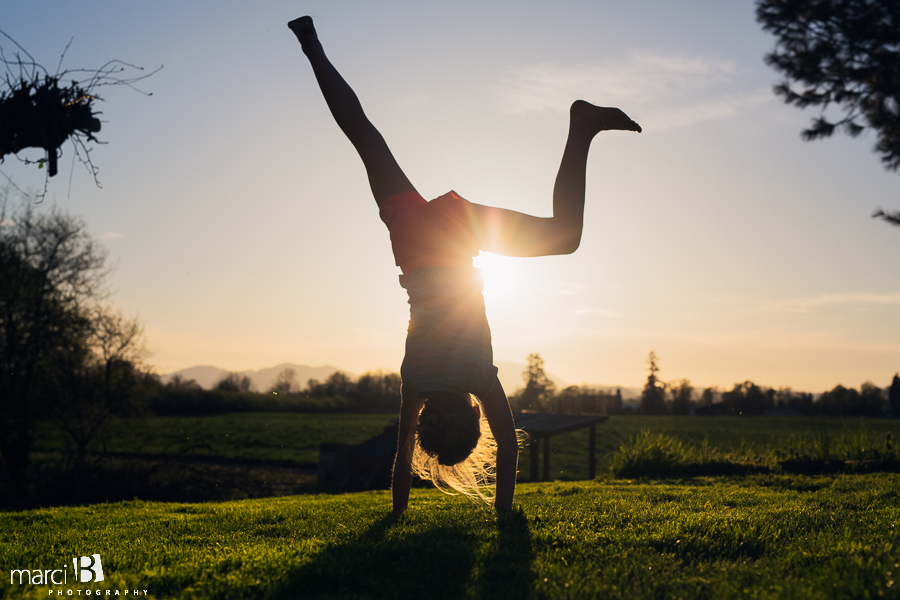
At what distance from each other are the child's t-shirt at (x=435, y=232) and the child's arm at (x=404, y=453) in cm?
83

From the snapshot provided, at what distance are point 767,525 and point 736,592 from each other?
49.0 inches

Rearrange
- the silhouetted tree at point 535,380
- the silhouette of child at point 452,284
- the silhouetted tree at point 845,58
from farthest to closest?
the silhouetted tree at point 535,380 < the silhouetted tree at point 845,58 < the silhouette of child at point 452,284

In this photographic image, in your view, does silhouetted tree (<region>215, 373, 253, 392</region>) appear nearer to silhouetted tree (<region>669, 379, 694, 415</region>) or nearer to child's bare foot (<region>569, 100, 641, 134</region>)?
silhouetted tree (<region>669, 379, 694, 415</region>)

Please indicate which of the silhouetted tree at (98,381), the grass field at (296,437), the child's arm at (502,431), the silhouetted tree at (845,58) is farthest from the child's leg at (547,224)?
the silhouetted tree at (98,381)

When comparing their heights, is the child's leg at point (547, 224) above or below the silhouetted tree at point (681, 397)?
above

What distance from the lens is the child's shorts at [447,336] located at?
3.03m

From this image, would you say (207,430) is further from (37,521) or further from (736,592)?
(736,592)

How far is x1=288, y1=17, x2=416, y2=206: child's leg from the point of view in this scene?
11.8 ft

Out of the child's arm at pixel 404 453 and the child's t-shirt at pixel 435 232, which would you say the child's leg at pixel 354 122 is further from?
the child's arm at pixel 404 453

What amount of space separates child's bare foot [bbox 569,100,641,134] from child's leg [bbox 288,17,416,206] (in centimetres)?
110

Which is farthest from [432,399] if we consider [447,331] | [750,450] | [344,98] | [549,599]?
[750,450]

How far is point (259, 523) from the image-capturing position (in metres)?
3.87

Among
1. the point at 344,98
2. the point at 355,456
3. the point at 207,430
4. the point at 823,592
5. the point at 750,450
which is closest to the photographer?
the point at 823,592

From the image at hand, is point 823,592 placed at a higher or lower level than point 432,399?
lower
